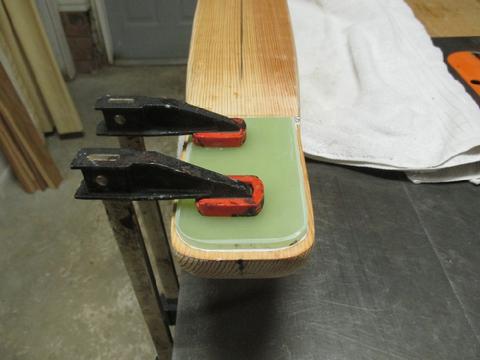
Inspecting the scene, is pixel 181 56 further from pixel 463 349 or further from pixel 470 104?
pixel 463 349

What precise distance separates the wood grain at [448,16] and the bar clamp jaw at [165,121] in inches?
29.3

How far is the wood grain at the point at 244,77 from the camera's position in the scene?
1.04 feet

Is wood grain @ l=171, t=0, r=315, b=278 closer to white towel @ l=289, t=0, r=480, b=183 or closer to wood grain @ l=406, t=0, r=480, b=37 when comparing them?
white towel @ l=289, t=0, r=480, b=183

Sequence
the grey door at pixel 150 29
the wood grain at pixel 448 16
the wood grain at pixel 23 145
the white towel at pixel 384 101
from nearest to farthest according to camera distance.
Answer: the white towel at pixel 384 101
the wood grain at pixel 448 16
the wood grain at pixel 23 145
the grey door at pixel 150 29

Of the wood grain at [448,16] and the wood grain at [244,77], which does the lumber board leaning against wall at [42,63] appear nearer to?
the wood grain at [244,77]

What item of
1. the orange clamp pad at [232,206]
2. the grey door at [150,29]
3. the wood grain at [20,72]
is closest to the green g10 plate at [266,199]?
the orange clamp pad at [232,206]

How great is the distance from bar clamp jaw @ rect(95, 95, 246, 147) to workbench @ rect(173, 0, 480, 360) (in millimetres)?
64

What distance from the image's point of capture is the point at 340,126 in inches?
25.2

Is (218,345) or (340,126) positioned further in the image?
(340,126)

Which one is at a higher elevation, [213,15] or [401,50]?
[213,15]

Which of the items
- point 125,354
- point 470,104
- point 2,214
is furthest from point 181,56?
point 470,104

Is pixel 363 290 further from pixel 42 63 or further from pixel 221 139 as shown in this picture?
pixel 42 63

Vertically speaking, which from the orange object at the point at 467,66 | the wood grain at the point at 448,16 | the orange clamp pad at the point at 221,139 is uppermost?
the orange clamp pad at the point at 221,139

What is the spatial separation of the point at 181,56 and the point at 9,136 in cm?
110
